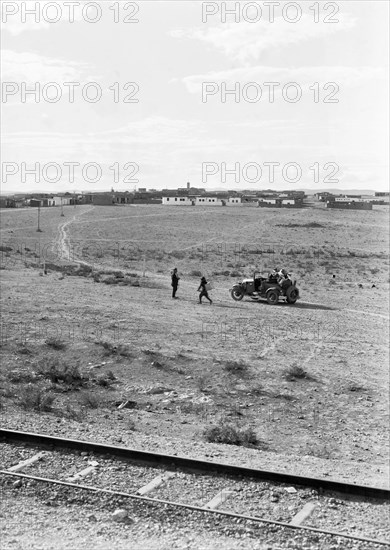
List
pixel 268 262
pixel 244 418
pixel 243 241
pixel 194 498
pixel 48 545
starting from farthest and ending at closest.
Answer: pixel 243 241 < pixel 268 262 < pixel 244 418 < pixel 194 498 < pixel 48 545

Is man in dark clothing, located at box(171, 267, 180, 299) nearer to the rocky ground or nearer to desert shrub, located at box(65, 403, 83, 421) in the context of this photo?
the rocky ground

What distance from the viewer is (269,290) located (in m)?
29.8

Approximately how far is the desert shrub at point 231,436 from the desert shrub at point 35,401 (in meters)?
3.40

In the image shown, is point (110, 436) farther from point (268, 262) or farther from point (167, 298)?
point (268, 262)

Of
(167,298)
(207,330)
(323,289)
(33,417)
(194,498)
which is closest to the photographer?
(194,498)

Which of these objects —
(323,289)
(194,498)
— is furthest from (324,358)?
(323,289)

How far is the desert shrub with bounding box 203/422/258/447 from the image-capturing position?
12961mm

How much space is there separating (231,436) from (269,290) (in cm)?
1711

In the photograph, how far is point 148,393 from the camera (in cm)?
1677

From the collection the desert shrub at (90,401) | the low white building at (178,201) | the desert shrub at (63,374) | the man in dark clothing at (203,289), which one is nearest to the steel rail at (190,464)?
the desert shrub at (90,401)

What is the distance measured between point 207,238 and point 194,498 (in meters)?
58.0

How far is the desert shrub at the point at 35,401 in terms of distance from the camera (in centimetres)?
1459

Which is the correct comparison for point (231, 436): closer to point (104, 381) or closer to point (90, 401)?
point (90, 401)

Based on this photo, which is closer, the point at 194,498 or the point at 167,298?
the point at 194,498
